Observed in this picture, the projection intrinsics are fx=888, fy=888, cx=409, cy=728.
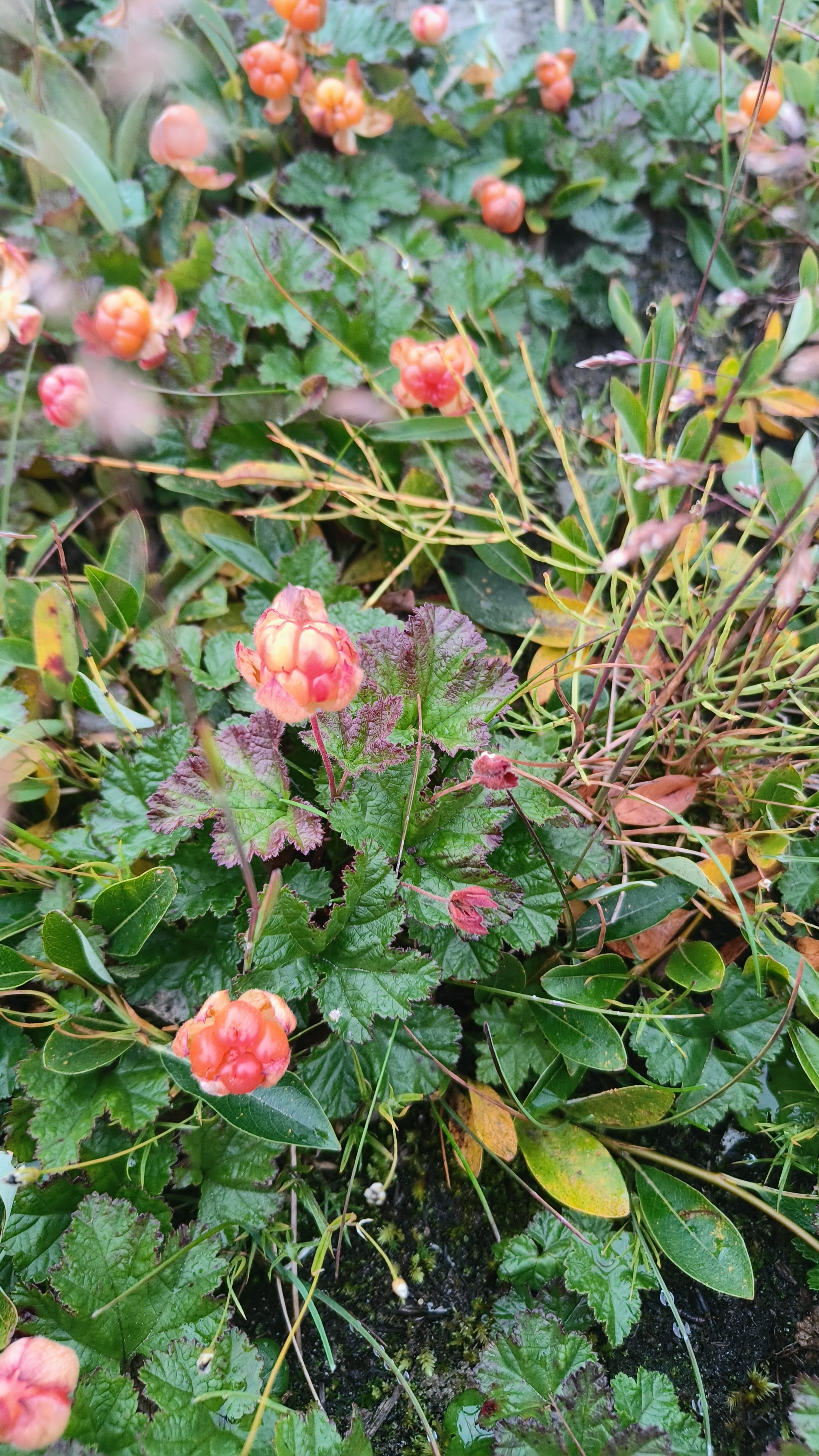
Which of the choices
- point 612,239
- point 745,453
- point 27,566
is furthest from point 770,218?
point 27,566

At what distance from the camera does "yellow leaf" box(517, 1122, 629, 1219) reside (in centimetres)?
102

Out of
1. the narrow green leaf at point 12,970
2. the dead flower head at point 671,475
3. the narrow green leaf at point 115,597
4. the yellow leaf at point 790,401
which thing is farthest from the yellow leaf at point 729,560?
the narrow green leaf at point 12,970

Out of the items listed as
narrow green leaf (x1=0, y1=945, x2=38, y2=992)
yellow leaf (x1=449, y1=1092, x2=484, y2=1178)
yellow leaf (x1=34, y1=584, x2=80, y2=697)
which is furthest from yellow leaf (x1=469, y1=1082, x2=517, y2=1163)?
yellow leaf (x1=34, y1=584, x2=80, y2=697)

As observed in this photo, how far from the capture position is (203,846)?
3.54 feet

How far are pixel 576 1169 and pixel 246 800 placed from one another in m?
0.59

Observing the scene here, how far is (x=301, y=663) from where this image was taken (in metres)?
0.82

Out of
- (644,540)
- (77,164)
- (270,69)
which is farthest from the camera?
(270,69)

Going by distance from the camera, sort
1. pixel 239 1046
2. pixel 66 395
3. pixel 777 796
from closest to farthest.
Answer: pixel 239 1046, pixel 777 796, pixel 66 395

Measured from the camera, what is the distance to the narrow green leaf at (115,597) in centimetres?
119

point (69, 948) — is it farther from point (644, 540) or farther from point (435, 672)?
point (644, 540)

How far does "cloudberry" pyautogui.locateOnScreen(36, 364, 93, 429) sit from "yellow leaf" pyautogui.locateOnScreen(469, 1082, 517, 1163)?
1073 mm

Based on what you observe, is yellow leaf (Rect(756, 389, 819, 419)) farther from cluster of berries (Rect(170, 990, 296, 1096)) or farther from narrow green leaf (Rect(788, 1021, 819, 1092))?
cluster of berries (Rect(170, 990, 296, 1096))

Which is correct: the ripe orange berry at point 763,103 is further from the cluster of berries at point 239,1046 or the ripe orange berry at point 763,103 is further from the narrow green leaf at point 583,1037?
the cluster of berries at point 239,1046

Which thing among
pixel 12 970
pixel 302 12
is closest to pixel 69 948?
pixel 12 970
